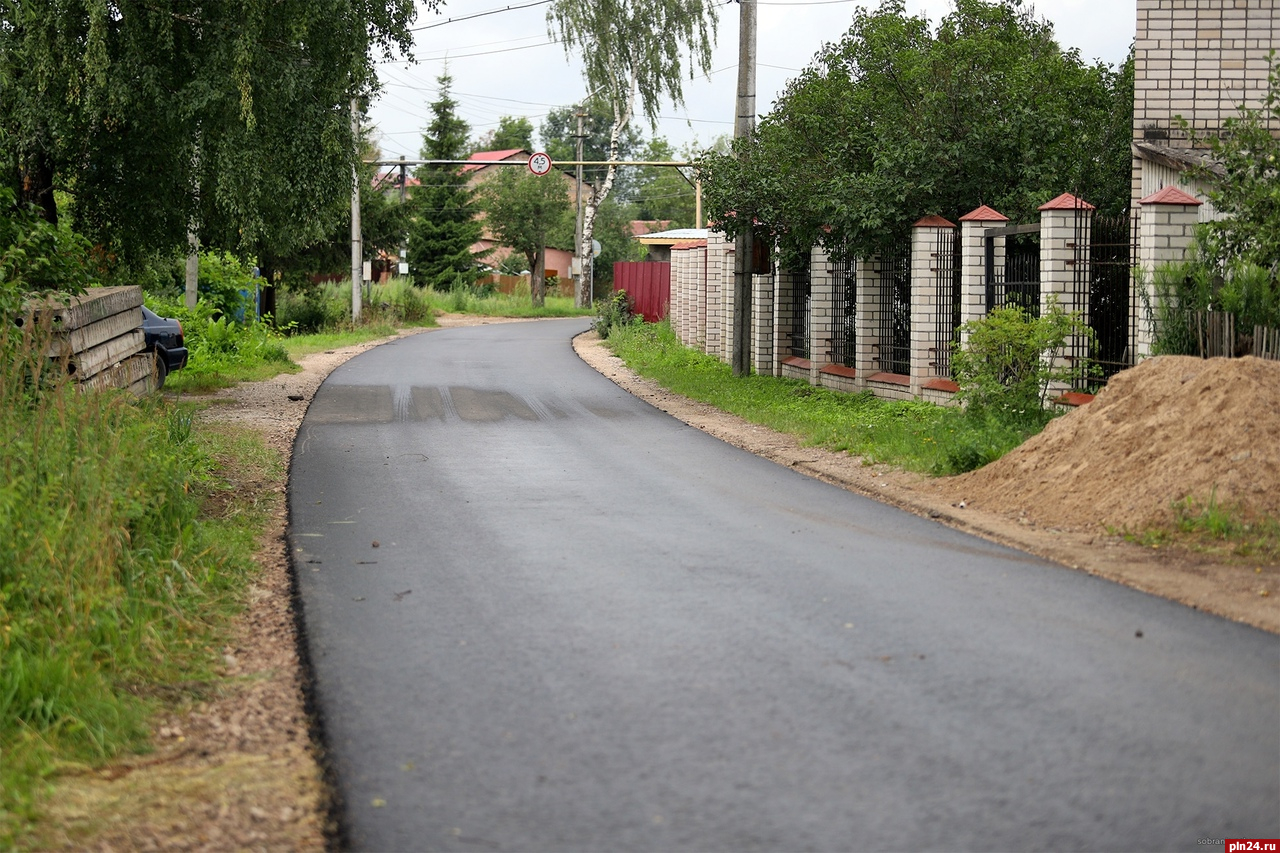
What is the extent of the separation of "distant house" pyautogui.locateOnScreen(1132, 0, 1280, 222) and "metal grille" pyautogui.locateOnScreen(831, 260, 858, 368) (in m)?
5.07

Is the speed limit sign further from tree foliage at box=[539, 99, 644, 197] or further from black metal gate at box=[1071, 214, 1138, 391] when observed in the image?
tree foliage at box=[539, 99, 644, 197]

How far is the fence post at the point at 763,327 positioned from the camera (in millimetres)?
23859

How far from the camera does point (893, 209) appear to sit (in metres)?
17.7

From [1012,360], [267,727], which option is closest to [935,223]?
[1012,360]

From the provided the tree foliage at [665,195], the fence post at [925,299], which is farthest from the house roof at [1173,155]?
the tree foliage at [665,195]

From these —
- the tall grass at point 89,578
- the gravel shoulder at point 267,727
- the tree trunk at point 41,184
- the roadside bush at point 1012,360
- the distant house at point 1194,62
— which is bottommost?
the gravel shoulder at point 267,727

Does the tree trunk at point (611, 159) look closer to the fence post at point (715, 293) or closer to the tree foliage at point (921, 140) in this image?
the fence post at point (715, 293)

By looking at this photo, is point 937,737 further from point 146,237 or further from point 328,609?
point 146,237

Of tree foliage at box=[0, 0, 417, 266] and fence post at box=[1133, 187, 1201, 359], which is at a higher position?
tree foliage at box=[0, 0, 417, 266]

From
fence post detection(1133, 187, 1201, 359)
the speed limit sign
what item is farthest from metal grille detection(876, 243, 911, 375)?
the speed limit sign

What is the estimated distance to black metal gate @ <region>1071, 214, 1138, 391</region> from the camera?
14.4 m

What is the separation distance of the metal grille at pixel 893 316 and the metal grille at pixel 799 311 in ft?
12.2

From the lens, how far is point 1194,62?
54.2 ft

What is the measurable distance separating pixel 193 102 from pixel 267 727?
1162 cm
